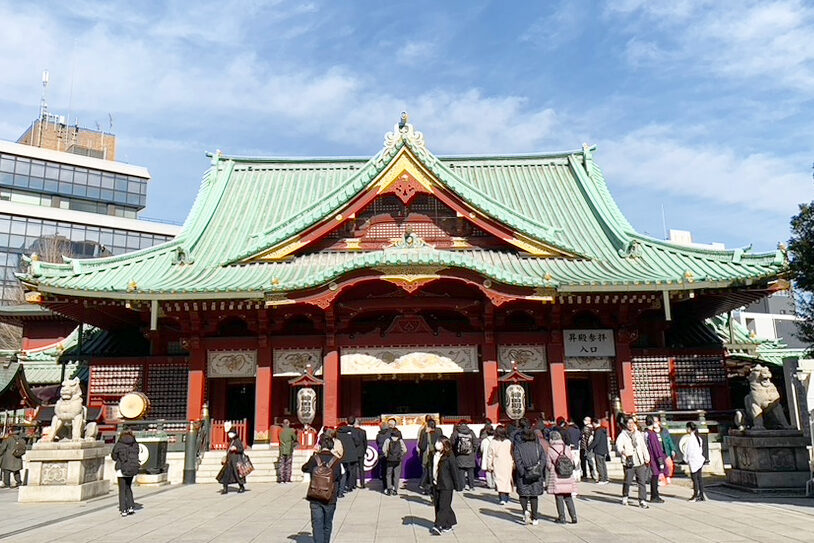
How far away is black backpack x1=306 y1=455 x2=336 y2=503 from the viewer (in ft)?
28.6

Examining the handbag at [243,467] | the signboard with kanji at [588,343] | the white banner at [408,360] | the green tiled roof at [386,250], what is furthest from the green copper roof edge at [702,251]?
the handbag at [243,467]

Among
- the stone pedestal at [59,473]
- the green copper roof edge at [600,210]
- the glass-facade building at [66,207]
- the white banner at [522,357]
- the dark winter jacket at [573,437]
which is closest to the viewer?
the stone pedestal at [59,473]

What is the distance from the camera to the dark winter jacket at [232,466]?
16188 mm

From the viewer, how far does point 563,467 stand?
1143 centimetres

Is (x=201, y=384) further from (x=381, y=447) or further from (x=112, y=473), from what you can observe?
(x=381, y=447)

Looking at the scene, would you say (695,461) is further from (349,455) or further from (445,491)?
(349,455)

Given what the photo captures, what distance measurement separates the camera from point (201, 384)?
850 inches

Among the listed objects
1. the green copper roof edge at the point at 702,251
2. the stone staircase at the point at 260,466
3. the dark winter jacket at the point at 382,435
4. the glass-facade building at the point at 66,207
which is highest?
the glass-facade building at the point at 66,207

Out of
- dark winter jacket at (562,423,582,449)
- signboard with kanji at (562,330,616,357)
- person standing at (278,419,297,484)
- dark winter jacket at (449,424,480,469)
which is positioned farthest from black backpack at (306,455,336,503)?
signboard with kanji at (562,330,616,357)

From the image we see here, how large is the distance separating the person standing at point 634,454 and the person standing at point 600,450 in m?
3.31

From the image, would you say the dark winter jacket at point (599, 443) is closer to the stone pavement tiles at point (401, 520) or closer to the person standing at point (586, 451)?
the person standing at point (586, 451)

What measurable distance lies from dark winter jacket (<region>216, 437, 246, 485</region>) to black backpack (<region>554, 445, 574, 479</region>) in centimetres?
833

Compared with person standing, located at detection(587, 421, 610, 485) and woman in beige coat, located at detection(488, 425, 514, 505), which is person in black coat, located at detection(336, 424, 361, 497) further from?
person standing, located at detection(587, 421, 610, 485)

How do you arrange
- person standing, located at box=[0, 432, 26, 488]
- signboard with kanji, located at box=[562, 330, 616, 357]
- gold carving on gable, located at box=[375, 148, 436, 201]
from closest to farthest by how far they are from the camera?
1. person standing, located at box=[0, 432, 26, 488]
2. signboard with kanji, located at box=[562, 330, 616, 357]
3. gold carving on gable, located at box=[375, 148, 436, 201]
